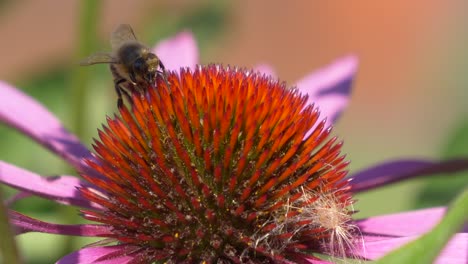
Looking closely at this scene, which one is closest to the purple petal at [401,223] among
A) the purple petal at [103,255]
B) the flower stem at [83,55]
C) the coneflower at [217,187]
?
the coneflower at [217,187]

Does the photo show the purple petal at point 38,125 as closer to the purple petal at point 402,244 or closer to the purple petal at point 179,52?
the purple petal at point 179,52

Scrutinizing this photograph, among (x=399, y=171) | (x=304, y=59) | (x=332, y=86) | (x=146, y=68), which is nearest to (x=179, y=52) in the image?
(x=332, y=86)

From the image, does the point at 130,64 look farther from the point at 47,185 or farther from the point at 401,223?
the point at 401,223

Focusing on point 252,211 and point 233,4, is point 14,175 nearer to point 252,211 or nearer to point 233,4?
point 252,211

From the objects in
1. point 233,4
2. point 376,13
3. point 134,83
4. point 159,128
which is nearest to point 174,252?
point 159,128

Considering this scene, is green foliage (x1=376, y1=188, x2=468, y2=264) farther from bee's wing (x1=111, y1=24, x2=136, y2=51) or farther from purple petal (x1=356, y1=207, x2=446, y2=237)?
bee's wing (x1=111, y1=24, x2=136, y2=51)

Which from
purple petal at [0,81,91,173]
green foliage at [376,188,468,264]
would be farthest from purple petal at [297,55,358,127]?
green foliage at [376,188,468,264]
